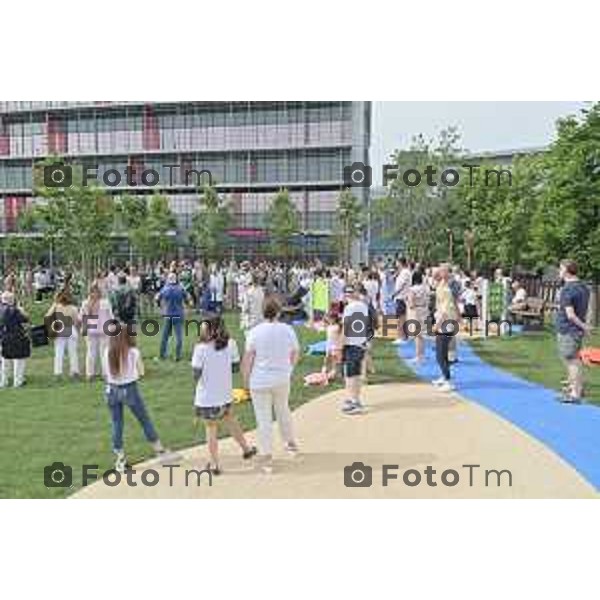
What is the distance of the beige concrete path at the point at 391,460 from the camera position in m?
7.34

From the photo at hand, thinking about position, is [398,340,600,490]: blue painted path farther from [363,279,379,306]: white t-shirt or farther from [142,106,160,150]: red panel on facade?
[142,106,160,150]: red panel on facade

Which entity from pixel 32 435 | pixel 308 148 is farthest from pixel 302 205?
pixel 32 435

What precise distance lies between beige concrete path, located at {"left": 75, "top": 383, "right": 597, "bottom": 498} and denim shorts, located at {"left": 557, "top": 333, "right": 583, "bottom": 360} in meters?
1.46

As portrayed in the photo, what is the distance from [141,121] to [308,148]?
30.6ft

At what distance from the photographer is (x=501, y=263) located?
3114cm

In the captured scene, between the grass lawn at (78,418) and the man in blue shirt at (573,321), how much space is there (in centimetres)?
292

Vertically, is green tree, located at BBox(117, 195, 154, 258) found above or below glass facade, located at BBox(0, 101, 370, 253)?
below

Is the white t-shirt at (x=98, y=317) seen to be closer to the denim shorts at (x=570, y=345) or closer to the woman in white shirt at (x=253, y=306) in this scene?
the woman in white shirt at (x=253, y=306)

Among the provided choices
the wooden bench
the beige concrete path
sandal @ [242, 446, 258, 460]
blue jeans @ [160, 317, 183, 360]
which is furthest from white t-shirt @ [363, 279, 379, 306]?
sandal @ [242, 446, 258, 460]

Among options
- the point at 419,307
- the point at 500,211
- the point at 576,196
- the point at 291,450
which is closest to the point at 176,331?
the point at 419,307

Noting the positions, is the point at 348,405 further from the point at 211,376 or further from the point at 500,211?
the point at 500,211

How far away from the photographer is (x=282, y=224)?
35781 millimetres

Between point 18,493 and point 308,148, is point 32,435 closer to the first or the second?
point 18,493

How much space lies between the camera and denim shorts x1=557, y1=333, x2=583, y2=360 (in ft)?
35.7
